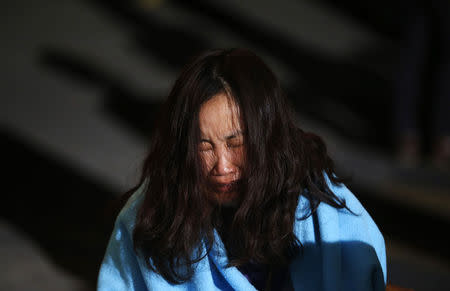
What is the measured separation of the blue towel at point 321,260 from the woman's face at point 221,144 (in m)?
0.13

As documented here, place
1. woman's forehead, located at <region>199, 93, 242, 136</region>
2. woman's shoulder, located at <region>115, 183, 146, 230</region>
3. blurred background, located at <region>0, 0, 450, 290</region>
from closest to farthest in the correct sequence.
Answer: woman's forehead, located at <region>199, 93, 242, 136</region>, woman's shoulder, located at <region>115, 183, 146, 230</region>, blurred background, located at <region>0, 0, 450, 290</region>

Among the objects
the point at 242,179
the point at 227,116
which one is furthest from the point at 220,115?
the point at 242,179

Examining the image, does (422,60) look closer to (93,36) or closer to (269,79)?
(269,79)

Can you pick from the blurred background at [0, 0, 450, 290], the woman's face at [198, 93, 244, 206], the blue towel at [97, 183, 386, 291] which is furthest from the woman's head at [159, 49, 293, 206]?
the blurred background at [0, 0, 450, 290]

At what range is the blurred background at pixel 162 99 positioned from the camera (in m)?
1.96

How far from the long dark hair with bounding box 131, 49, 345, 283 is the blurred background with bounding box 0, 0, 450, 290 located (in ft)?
0.93

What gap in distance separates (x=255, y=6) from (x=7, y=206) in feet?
9.47

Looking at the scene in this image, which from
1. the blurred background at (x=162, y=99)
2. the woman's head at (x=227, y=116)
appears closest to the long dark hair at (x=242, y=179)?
the woman's head at (x=227, y=116)

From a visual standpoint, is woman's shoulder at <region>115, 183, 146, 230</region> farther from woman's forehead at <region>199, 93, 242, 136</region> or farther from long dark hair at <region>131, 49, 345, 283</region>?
woman's forehead at <region>199, 93, 242, 136</region>

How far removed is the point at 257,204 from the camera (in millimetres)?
838

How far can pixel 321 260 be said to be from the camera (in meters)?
0.85

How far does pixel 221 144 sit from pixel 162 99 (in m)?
2.53

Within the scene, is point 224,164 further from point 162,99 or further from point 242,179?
point 162,99

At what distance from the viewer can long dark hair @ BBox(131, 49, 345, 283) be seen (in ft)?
2.56
